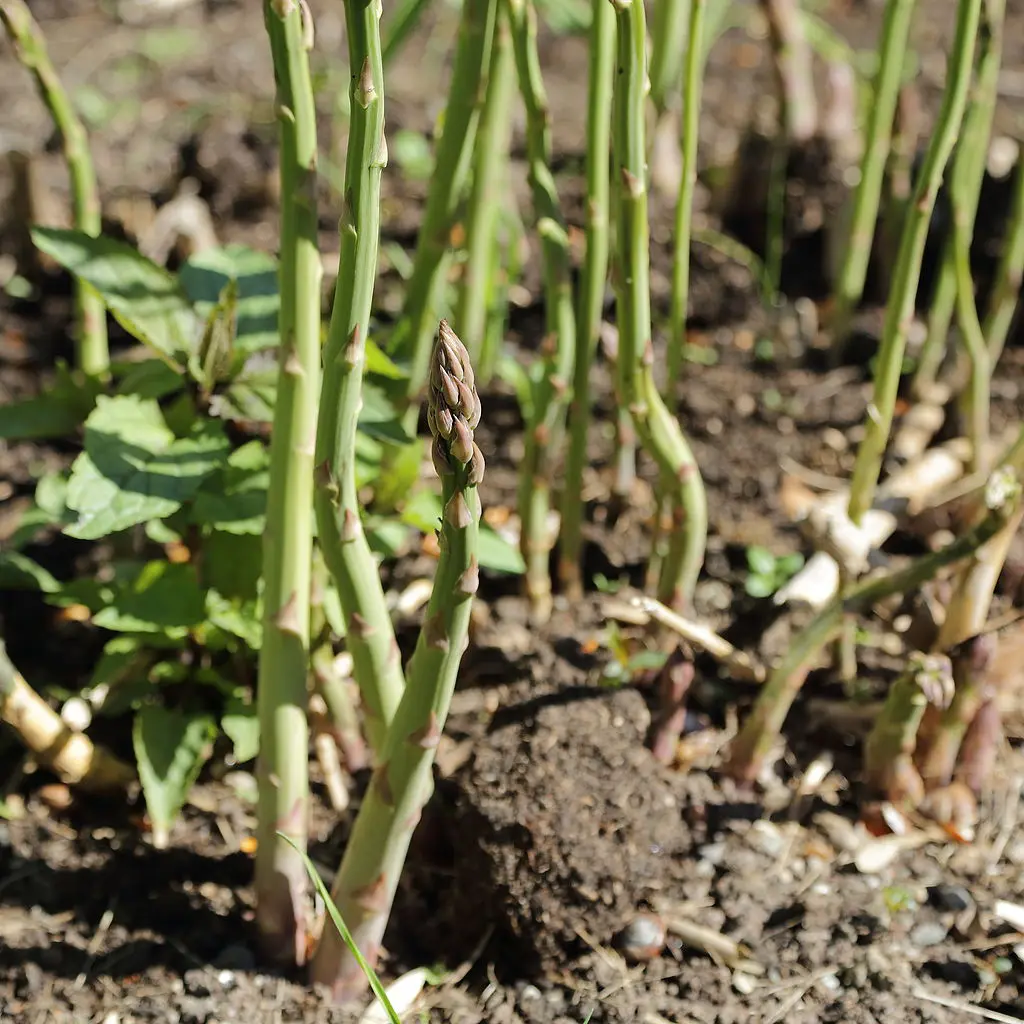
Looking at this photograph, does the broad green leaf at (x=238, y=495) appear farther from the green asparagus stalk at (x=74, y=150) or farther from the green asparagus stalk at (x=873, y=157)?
the green asparagus stalk at (x=873, y=157)

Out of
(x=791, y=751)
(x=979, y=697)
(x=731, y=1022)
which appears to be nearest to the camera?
(x=731, y=1022)

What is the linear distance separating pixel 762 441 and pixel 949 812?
2.28ft

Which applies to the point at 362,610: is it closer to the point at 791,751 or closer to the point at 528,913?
the point at 528,913

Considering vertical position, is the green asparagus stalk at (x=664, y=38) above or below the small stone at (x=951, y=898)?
above

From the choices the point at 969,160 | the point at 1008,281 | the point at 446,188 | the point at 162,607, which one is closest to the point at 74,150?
the point at 446,188

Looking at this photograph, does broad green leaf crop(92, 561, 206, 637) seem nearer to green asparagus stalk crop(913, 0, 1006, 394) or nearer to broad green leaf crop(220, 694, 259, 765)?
broad green leaf crop(220, 694, 259, 765)

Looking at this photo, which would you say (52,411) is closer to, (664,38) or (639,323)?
(639,323)

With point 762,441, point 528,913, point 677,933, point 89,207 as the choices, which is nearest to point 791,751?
point 677,933

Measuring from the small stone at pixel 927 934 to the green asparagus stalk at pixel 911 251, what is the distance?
510mm

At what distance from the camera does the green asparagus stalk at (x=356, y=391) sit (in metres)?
0.90

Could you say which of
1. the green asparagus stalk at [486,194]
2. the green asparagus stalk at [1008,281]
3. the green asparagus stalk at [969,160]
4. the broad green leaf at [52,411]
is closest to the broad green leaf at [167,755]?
the broad green leaf at [52,411]

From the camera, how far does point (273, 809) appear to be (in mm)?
1214

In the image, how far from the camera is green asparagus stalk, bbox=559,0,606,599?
1263 mm

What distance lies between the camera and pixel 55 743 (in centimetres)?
134
